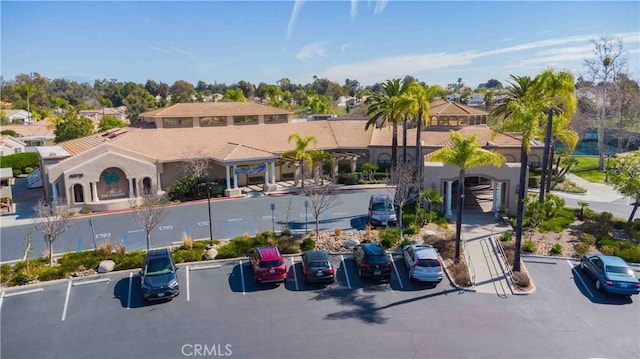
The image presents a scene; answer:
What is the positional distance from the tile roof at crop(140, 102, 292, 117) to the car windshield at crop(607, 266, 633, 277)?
3612 cm

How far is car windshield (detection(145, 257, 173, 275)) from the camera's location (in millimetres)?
20328

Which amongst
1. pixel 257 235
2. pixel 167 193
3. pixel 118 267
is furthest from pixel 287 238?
pixel 167 193

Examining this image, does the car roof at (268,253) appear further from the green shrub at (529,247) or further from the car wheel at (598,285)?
the car wheel at (598,285)

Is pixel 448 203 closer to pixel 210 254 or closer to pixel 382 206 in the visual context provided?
pixel 382 206

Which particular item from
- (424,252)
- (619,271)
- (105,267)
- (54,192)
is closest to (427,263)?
(424,252)

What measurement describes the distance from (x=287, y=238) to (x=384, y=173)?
19546 millimetres

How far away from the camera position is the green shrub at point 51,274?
70.5 ft

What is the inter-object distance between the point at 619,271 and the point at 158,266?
2045 centimetres

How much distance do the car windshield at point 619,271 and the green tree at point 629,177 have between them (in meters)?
8.71

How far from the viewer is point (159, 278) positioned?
1995 centimetres

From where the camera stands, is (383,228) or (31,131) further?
(31,131)

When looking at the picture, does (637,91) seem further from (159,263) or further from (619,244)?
(159,263)

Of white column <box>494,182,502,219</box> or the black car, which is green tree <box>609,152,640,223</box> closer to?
white column <box>494,182,502,219</box>

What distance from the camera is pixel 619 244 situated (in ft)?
83.3
